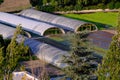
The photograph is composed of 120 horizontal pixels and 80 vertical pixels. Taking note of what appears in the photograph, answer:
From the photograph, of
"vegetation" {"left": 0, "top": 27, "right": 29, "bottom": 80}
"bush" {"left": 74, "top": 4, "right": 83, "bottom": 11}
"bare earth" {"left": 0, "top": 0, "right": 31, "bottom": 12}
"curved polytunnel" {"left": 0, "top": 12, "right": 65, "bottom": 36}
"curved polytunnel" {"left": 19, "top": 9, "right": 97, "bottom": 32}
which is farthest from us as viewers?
"bare earth" {"left": 0, "top": 0, "right": 31, "bottom": 12}

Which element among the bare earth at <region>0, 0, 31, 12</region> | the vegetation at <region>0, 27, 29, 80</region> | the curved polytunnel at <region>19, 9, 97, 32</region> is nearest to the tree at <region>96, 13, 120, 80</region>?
the vegetation at <region>0, 27, 29, 80</region>

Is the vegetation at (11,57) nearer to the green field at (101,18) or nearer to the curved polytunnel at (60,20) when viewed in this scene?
the curved polytunnel at (60,20)

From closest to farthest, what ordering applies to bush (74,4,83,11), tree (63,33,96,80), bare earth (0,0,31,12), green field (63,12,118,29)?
tree (63,33,96,80)
green field (63,12,118,29)
bush (74,4,83,11)
bare earth (0,0,31,12)

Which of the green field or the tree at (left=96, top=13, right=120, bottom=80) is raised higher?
the tree at (left=96, top=13, right=120, bottom=80)

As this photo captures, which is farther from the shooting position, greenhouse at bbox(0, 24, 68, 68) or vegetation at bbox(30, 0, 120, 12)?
vegetation at bbox(30, 0, 120, 12)

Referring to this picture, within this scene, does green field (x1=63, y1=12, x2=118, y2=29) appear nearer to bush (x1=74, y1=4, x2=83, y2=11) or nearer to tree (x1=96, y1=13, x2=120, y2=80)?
bush (x1=74, y1=4, x2=83, y2=11)

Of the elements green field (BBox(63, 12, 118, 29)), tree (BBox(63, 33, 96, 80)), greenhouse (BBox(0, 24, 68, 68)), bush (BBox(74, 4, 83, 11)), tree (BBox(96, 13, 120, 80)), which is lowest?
green field (BBox(63, 12, 118, 29))
